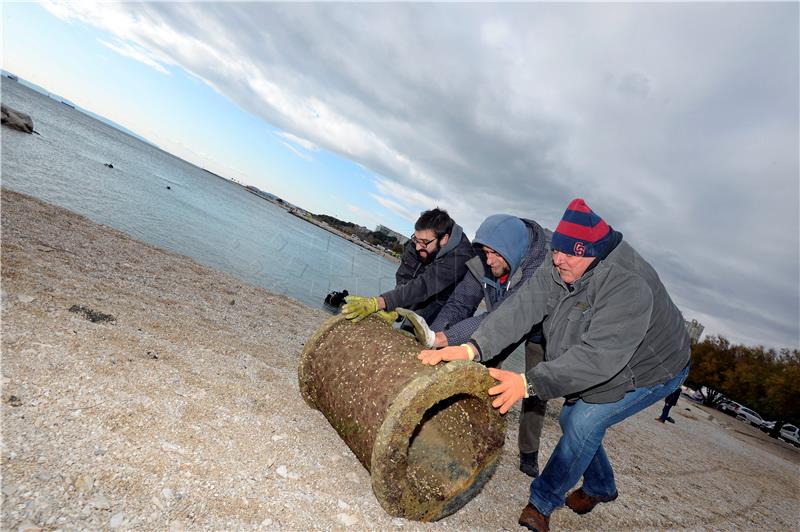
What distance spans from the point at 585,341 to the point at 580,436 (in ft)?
2.80

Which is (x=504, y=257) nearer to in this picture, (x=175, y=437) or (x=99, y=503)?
(x=175, y=437)

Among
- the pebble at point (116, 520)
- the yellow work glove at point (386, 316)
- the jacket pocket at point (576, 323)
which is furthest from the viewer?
the yellow work glove at point (386, 316)

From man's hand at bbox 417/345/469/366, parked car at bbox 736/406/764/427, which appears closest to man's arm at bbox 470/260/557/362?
man's hand at bbox 417/345/469/366

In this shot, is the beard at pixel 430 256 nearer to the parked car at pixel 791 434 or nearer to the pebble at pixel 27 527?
the pebble at pixel 27 527

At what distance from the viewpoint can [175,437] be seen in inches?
110

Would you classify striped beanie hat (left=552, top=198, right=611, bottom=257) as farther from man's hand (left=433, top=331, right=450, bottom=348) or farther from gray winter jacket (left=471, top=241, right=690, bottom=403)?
man's hand (left=433, top=331, right=450, bottom=348)

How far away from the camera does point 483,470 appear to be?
306cm

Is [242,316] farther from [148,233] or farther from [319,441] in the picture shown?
[148,233]

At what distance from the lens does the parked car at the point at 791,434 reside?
26950 millimetres

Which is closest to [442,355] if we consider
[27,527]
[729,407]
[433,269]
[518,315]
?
[518,315]

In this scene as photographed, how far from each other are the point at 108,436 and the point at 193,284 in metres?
5.66

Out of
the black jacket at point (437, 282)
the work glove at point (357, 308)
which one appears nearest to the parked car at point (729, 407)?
the black jacket at point (437, 282)

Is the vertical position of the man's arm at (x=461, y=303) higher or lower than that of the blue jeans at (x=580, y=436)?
higher

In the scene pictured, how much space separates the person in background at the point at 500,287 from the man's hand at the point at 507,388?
0.58 m
